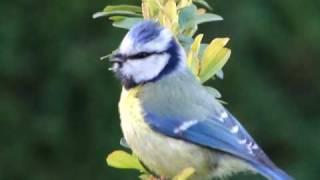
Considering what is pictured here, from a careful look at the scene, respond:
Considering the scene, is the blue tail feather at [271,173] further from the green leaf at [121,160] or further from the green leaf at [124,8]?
the green leaf at [124,8]

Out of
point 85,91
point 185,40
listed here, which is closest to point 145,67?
point 185,40

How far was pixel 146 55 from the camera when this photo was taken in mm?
2648

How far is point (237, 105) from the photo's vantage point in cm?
558

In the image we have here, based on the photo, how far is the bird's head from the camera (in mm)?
2449

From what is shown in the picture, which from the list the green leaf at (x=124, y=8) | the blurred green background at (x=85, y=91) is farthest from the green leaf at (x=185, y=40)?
the blurred green background at (x=85, y=91)

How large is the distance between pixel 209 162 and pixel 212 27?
3001 mm

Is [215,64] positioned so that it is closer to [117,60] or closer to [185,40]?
Result: [185,40]

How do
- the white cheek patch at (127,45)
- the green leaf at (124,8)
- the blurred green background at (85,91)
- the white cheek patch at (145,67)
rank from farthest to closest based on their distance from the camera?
the blurred green background at (85,91), the white cheek patch at (145,67), the white cheek patch at (127,45), the green leaf at (124,8)

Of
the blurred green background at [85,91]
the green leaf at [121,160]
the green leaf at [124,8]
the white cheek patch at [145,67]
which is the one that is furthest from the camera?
the blurred green background at [85,91]

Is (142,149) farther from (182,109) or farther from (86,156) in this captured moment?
(86,156)

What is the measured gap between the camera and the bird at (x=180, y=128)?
2.59m

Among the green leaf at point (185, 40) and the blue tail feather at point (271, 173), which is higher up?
the green leaf at point (185, 40)

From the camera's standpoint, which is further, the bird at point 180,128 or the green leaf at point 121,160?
the bird at point 180,128

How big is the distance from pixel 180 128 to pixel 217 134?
3.3 inches
